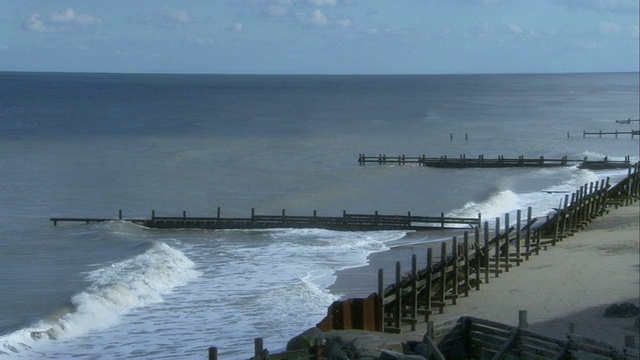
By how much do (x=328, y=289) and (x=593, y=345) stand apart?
489 inches

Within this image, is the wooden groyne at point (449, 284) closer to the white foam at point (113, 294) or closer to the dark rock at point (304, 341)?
the dark rock at point (304, 341)

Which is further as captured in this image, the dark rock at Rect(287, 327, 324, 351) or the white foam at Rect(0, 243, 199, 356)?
the white foam at Rect(0, 243, 199, 356)

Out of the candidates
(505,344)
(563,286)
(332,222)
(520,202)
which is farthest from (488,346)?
(520,202)

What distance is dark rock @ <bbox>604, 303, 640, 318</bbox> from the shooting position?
20.5 metres

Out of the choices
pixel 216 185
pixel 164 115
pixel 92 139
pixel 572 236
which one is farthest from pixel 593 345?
pixel 164 115

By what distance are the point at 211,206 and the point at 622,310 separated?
3018 centimetres

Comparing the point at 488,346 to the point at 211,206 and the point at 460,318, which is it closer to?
the point at 460,318

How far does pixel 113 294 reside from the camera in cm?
2653

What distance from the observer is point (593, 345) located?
14445mm

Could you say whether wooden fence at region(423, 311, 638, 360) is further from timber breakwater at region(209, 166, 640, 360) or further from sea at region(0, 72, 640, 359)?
sea at region(0, 72, 640, 359)

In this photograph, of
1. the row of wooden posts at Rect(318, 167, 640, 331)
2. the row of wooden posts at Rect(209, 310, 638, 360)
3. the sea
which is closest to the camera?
the row of wooden posts at Rect(209, 310, 638, 360)

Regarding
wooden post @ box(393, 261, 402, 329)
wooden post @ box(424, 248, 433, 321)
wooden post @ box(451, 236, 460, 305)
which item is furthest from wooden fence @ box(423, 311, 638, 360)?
wooden post @ box(451, 236, 460, 305)

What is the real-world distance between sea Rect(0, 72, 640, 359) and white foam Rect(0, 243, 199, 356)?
7cm

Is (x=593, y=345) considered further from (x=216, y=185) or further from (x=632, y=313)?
(x=216, y=185)
